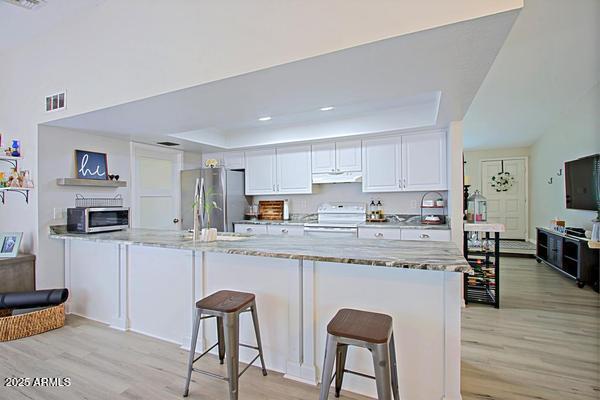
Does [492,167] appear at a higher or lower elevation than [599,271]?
higher

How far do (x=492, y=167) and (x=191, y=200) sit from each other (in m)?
7.38

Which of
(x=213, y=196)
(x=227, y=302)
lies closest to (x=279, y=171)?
(x=213, y=196)

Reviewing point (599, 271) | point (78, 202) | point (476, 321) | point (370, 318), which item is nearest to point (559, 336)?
point (476, 321)

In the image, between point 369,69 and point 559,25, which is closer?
point 369,69

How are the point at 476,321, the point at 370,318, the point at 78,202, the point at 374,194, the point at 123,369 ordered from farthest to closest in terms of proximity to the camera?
the point at 374,194 → the point at 78,202 → the point at 476,321 → the point at 123,369 → the point at 370,318

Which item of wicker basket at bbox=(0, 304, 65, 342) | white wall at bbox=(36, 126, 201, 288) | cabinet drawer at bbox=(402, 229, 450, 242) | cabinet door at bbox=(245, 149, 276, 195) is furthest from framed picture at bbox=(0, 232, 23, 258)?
cabinet drawer at bbox=(402, 229, 450, 242)

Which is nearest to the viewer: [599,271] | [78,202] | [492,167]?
[78,202]

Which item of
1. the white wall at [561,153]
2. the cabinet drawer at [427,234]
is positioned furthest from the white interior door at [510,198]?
the cabinet drawer at [427,234]

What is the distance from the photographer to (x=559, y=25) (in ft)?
9.54

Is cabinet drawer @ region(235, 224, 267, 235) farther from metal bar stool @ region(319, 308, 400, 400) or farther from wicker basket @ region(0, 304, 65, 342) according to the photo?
metal bar stool @ region(319, 308, 400, 400)

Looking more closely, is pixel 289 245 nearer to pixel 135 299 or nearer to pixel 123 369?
pixel 123 369

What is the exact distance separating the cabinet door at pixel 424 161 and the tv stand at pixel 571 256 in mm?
2216

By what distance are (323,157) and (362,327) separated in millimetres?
3357

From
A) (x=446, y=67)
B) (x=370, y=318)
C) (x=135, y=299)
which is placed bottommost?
(x=135, y=299)
